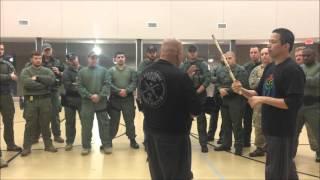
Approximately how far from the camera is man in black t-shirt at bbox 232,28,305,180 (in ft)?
10.8

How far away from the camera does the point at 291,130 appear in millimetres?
3385

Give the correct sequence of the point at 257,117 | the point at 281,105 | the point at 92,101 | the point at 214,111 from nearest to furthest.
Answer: the point at 281,105 → the point at 257,117 → the point at 92,101 → the point at 214,111

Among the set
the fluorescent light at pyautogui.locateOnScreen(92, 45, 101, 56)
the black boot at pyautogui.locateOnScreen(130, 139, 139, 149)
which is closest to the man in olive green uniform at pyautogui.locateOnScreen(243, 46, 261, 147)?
the black boot at pyautogui.locateOnScreen(130, 139, 139, 149)

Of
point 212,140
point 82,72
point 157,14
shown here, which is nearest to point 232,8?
point 157,14

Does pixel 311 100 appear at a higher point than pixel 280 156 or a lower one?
higher

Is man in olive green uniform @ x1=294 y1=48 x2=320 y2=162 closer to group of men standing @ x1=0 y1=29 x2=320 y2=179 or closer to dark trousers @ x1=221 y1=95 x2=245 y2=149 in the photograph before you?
group of men standing @ x1=0 y1=29 x2=320 y2=179

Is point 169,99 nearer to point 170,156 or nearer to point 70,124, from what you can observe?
point 170,156

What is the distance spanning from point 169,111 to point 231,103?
149 inches

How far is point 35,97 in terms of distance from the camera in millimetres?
6875

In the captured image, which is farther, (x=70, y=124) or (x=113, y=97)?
(x=113, y=97)

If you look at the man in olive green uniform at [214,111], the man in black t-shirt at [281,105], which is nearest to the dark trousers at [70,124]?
the man in olive green uniform at [214,111]

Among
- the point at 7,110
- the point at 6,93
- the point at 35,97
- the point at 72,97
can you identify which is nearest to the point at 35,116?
the point at 35,97

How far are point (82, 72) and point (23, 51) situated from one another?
29.2ft

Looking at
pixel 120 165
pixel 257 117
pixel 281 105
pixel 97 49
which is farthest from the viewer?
pixel 97 49
